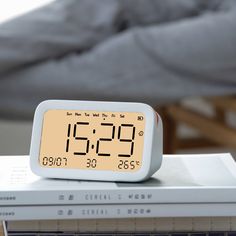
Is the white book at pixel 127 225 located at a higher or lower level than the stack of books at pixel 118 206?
lower

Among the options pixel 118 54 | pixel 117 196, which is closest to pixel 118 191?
pixel 117 196

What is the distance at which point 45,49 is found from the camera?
1.71 meters

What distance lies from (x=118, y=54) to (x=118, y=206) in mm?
1054

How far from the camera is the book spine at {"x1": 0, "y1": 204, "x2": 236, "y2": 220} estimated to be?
614 mm

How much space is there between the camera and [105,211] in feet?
2.01

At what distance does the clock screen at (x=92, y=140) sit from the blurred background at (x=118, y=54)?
0.98 meters

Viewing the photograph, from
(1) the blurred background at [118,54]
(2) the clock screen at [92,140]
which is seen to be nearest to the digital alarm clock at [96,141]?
(2) the clock screen at [92,140]

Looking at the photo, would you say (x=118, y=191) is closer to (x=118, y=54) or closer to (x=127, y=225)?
(x=127, y=225)

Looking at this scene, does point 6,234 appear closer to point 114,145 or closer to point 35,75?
point 114,145

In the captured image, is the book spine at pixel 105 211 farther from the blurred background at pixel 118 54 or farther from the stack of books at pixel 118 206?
the blurred background at pixel 118 54

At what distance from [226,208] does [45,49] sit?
1149 millimetres

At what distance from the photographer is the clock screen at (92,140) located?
65 cm

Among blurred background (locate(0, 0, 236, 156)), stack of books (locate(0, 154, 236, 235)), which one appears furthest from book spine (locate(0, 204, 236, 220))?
blurred background (locate(0, 0, 236, 156))

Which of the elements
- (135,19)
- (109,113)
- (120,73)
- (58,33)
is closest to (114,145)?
(109,113)
